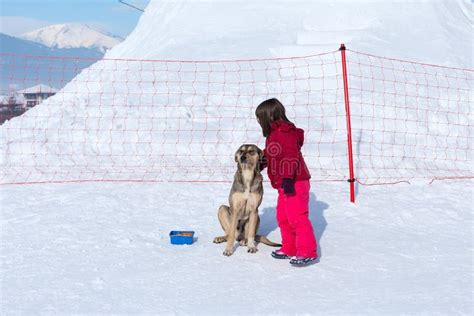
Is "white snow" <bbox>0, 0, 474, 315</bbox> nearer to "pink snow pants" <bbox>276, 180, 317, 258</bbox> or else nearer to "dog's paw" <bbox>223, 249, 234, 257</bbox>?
"dog's paw" <bbox>223, 249, 234, 257</bbox>

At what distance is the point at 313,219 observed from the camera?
237 inches

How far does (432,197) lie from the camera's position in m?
6.77

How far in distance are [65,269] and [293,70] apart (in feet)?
27.2

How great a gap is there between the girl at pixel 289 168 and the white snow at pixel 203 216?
0.24 meters

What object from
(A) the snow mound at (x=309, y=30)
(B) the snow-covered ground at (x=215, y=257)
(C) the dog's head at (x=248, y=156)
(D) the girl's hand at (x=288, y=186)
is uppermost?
(A) the snow mound at (x=309, y=30)

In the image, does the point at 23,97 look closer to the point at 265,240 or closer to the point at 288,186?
the point at 265,240

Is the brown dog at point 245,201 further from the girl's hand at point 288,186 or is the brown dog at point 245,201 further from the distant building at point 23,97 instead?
the distant building at point 23,97

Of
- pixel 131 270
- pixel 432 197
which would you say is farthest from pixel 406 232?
pixel 131 270

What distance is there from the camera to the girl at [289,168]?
4.39 meters

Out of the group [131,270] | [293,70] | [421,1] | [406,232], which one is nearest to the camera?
[131,270]

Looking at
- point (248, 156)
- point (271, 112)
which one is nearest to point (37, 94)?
point (248, 156)

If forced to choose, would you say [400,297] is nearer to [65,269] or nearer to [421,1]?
[65,269]

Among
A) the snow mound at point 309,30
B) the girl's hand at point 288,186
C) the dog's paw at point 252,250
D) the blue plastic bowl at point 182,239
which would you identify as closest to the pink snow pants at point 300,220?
the girl's hand at point 288,186

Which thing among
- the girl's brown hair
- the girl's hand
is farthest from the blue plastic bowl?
the girl's brown hair
